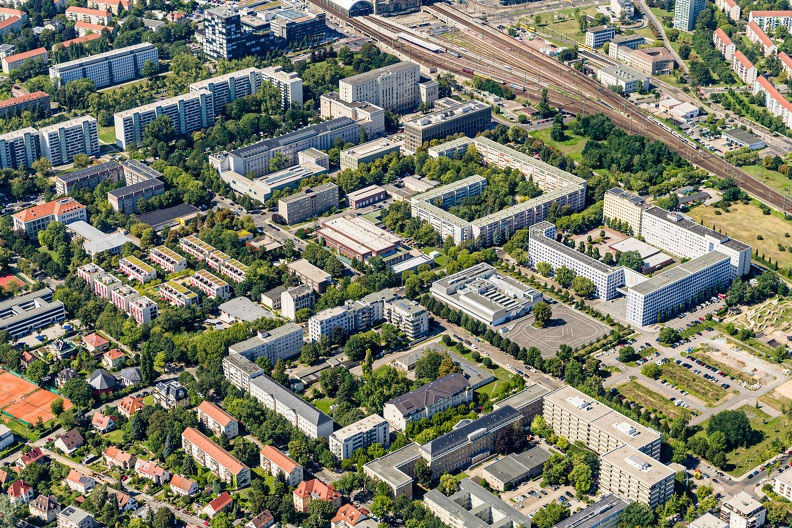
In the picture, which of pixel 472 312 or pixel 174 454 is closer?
pixel 174 454

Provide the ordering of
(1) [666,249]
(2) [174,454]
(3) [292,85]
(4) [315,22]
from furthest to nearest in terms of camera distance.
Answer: (4) [315,22] → (3) [292,85] → (1) [666,249] → (2) [174,454]

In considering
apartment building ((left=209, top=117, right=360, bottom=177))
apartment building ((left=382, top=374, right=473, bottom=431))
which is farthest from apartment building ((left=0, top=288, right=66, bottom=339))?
apartment building ((left=382, top=374, right=473, bottom=431))

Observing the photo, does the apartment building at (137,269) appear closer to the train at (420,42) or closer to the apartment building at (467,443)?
the apartment building at (467,443)

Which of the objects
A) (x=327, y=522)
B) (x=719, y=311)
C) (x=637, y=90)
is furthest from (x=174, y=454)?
(x=637, y=90)

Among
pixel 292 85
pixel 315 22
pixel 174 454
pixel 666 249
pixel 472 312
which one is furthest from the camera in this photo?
pixel 315 22

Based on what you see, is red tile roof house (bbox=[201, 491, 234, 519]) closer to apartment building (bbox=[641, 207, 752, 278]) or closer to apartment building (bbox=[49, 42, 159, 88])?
apartment building (bbox=[641, 207, 752, 278])

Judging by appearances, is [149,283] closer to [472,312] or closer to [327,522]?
[472,312]

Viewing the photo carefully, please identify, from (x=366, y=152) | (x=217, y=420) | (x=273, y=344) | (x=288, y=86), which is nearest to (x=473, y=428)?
(x=217, y=420)
